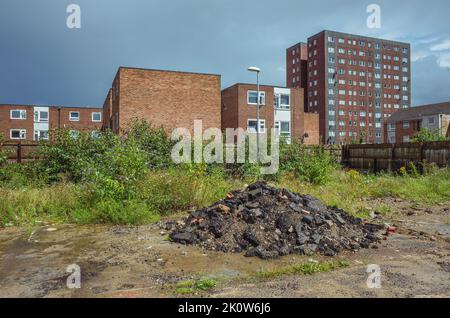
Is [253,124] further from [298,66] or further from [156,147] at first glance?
[298,66]

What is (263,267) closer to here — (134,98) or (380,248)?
(380,248)

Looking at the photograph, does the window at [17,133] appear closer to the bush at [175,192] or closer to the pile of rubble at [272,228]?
the bush at [175,192]

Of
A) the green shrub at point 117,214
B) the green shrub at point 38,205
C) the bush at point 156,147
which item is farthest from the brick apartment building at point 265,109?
the green shrub at point 117,214

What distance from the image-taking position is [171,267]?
4.91 m

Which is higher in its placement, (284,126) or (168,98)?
(168,98)

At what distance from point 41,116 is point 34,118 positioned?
3.46 feet

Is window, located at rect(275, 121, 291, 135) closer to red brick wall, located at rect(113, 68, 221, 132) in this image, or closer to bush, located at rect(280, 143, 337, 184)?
red brick wall, located at rect(113, 68, 221, 132)

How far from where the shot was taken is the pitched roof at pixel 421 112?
58.8 meters

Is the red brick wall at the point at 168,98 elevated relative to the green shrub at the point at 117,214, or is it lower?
elevated

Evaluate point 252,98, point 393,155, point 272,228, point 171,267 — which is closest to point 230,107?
point 252,98

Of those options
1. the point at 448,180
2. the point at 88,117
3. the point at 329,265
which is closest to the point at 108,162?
the point at 329,265

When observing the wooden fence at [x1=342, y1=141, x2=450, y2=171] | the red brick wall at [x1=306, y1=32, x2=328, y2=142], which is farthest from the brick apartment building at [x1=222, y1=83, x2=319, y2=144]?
the red brick wall at [x1=306, y1=32, x2=328, y2=142]

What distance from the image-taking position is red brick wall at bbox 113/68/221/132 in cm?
2917
